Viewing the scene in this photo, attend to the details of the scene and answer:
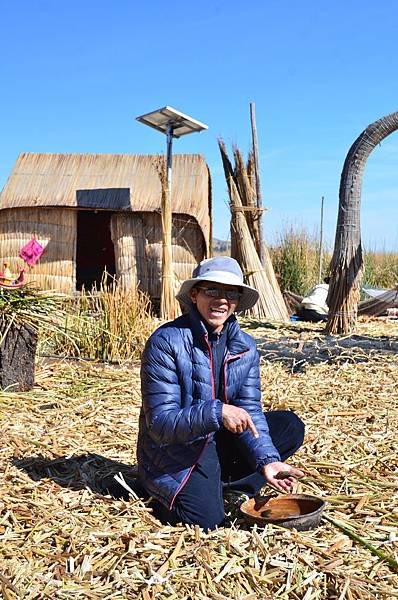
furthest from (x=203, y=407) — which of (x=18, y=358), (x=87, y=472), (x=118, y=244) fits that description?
(x=118, y=244)

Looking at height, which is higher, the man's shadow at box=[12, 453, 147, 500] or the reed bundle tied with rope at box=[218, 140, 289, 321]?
the reed bundle tied with rope at box=[218, 140, 289, 321]

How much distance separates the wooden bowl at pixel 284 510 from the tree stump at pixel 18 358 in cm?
246

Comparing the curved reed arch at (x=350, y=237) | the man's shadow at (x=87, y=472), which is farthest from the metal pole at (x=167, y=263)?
the man's shadow at (x=87, y=472)

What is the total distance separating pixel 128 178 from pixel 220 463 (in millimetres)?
8259

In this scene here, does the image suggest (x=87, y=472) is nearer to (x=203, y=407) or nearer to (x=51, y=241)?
(x=203, y=407)

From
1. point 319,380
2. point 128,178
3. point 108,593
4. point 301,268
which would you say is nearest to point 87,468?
point 108,593

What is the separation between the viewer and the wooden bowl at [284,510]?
99.7 inches

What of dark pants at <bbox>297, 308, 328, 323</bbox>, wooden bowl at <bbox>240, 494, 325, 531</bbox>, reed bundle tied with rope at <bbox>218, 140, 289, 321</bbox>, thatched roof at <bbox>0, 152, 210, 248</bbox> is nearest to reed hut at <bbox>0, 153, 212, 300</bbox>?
thatched roof at <bbox>0, 152, 210, 248</bbox>

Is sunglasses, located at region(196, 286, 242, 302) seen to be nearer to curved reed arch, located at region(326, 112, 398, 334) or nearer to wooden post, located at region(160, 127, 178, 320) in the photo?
curved reed arch, located at region(326, 112, 398, 334)

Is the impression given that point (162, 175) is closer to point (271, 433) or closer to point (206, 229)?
point (206, 229)

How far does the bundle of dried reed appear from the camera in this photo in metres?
8.88

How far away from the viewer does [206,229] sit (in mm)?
10195

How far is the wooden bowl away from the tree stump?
8.09 feet

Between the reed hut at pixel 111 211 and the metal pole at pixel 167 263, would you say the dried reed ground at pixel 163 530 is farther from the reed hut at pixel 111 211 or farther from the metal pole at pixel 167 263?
the reed hut at pixel 111 211
